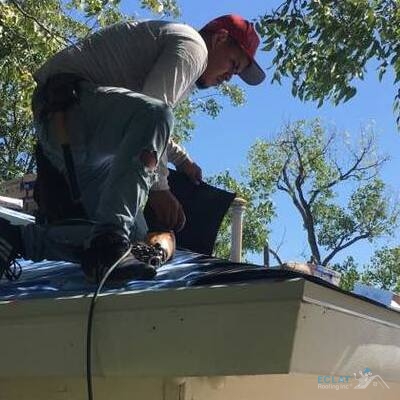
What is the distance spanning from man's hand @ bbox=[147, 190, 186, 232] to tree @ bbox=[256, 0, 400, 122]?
2816 millimetres

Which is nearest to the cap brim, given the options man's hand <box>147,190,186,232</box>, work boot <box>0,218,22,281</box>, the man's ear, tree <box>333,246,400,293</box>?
the man's ear

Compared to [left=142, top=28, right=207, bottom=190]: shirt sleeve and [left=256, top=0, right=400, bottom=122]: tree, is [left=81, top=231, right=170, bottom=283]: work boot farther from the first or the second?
[left=256, top=0, right=400, bottom=122]: tree

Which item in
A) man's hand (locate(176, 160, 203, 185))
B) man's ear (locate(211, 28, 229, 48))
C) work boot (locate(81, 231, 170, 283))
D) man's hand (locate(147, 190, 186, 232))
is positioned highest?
man's ear (locate(211, 28, 229, 48))

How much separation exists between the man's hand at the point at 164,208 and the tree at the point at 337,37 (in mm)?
2816

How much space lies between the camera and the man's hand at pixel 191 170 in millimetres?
3922

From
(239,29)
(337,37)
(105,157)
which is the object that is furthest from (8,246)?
(337,37)

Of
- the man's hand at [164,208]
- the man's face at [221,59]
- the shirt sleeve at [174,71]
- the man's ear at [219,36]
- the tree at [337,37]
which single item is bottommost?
the man's hand at [164,208]

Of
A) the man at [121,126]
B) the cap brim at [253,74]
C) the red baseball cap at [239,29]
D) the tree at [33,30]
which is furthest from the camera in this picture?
the tree at [33,30]

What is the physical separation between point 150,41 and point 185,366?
5.45ft

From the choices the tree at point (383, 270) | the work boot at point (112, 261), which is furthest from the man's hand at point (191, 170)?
the tree at point (383, 270)

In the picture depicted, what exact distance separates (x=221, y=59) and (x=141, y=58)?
475 millimetres

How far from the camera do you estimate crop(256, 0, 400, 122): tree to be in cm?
550

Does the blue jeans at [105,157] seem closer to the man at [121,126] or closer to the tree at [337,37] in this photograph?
the man at [121,126]

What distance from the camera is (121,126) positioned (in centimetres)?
271
